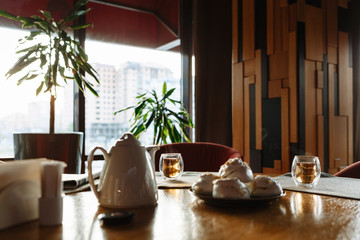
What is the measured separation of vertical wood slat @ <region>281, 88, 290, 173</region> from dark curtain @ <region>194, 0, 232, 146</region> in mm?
779

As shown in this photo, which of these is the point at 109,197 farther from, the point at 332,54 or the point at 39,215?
the point at 332,54

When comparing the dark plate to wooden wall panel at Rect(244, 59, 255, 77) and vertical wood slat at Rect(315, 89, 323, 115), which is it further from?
wooden wall panel at Rect(244, 59, 255, 77)

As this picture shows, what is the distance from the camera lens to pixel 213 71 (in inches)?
151

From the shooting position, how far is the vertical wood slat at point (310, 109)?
3014 mm

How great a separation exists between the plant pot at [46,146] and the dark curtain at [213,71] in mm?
1655

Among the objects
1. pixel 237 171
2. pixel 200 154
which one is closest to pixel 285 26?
pixel 200 154

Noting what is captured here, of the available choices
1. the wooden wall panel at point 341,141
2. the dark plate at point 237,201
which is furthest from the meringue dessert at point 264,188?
the wooden wall panel at point 341,141

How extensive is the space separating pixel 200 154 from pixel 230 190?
1.33 meters

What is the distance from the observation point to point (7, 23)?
3.24 metres

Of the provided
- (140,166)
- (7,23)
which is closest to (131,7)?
(7,23)

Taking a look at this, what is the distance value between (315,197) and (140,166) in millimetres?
550

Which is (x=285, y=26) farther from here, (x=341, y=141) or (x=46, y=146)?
(x=46, y=146)

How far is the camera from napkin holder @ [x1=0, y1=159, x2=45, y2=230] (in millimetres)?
757

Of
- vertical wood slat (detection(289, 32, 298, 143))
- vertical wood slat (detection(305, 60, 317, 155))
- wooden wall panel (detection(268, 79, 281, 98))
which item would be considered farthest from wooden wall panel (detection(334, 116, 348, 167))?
wooden wall panel (detection(268, 79, 281, 98))
